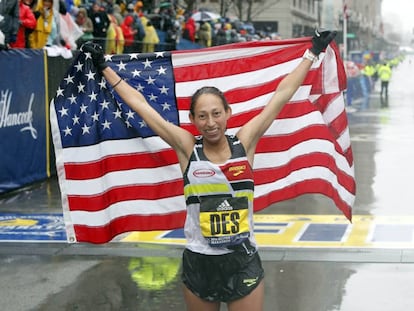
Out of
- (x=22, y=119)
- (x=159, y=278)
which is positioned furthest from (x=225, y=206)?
(x=22, y=119)

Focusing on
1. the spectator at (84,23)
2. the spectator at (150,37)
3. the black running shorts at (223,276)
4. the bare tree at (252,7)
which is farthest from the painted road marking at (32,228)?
the bare tree at (252,7)

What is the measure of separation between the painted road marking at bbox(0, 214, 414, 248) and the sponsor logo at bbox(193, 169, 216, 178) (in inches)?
160

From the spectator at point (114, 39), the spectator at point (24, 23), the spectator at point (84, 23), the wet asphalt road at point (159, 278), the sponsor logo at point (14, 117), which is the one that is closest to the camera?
the wet asphalt road at point (159, 278)

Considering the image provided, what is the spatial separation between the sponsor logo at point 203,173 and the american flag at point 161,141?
1.20 m

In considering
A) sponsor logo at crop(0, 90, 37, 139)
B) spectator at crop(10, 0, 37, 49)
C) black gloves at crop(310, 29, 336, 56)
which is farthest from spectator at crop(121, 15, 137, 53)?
black gloves at crop(310, 29, 336, 56)

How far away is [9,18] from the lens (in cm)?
1309

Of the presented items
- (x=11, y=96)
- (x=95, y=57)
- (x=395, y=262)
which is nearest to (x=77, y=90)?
(x=95, y=57)

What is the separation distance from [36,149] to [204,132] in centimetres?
982

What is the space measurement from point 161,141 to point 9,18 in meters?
8.67

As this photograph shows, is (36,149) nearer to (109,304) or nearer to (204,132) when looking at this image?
(109,304)

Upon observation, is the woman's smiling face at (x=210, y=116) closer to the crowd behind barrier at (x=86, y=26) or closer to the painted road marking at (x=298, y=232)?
the painted road marking at (x=298, y=232)

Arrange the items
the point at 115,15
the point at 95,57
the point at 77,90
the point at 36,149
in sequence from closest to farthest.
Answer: the point at 95,57
the point at 77,90
the point at 36,149
the point at 115,15

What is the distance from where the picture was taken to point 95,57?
Result: 178 inches

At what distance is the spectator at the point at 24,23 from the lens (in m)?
13.8
